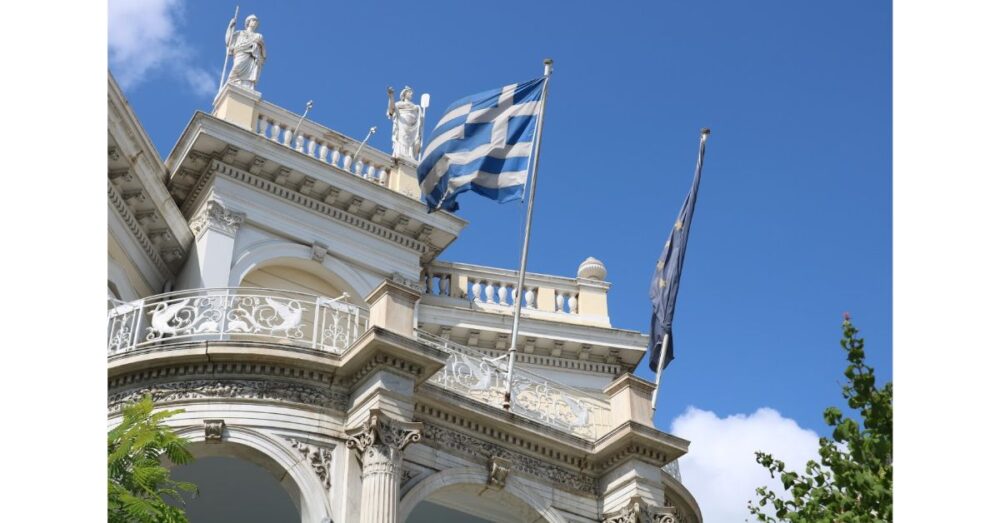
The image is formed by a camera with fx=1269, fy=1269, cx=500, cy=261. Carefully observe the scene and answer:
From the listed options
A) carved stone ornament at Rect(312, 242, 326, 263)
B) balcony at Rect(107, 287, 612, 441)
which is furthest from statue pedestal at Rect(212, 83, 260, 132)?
balcony at Rect(107, 287, 612, 441)

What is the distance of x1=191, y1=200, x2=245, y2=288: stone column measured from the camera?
853 inches

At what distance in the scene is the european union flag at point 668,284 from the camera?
69.6 feet

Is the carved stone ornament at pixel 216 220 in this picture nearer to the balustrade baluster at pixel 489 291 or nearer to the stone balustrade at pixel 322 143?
the stone balustrade at pixel 322 143

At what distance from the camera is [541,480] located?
1788cm

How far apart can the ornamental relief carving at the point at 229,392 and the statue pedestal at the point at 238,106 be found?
805 centimetres

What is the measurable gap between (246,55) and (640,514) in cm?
1230

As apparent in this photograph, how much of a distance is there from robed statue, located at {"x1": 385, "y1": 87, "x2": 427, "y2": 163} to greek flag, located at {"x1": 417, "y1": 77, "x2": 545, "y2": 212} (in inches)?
189

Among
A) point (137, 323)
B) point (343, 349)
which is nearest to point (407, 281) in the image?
point (343, 349)

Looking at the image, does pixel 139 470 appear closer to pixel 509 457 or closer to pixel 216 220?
pixel 509 457

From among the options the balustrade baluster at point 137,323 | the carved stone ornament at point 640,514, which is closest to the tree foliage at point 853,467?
the carved stone ornament at point 640,514

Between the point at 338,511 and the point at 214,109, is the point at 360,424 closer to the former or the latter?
the point at 338,511

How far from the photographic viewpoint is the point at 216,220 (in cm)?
2230

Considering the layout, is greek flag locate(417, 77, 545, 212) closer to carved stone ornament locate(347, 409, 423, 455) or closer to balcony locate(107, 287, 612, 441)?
balcony locate(107, 287, 612, 441)
